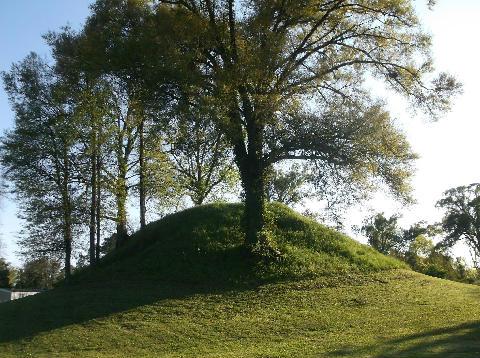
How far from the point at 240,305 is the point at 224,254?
4906mm

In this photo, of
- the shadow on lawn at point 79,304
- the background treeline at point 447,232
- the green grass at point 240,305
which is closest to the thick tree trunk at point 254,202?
the green grass at point 240,305

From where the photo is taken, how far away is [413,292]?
18859mm

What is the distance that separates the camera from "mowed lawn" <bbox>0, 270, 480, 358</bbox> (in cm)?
1287

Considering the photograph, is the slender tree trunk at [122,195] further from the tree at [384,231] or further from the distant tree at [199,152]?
the tree at [384,231]

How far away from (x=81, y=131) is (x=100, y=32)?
6519 millimetres

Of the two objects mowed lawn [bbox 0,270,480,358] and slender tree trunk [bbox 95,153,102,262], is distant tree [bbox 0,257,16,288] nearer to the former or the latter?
slender tree trunk [bbox 95,153,102,262]

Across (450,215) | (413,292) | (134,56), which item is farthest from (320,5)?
(450,215)

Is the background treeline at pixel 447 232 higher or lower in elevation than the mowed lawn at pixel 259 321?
higher

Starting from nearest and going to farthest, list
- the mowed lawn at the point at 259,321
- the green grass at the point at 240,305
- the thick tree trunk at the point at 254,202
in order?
1. the mowed lawn at the point at 259,321
2. the green grass at the point at 240,305
3. the thick tree trunk at the point at 254,202

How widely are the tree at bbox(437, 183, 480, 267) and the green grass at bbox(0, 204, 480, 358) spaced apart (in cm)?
4536

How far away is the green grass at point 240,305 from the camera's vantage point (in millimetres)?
13516

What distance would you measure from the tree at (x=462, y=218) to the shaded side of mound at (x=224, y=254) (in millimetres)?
44879

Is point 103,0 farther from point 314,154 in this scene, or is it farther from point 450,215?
point 450,215

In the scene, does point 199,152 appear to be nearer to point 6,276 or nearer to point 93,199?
point 93,199
